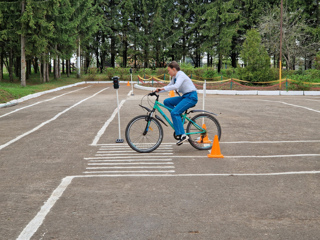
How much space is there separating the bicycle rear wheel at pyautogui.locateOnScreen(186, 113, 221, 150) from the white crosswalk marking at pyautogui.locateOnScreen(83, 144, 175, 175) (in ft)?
1.97

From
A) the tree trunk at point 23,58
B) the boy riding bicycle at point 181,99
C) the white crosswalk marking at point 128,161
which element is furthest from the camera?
the tree trunk at point 23,58

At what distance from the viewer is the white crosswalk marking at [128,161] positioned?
691cm

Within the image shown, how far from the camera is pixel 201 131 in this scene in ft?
28.8

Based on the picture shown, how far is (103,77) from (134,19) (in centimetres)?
1695

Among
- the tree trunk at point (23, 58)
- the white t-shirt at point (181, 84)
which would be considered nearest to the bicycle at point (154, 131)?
the white t-shirt at point (181, 84)

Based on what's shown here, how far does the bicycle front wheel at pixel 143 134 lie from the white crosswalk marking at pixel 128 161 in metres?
0.18

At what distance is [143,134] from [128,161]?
987 mm

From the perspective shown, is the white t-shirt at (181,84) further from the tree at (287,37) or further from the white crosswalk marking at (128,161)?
the tree at (287,37)

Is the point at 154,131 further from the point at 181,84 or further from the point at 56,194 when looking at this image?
the point at 56,194

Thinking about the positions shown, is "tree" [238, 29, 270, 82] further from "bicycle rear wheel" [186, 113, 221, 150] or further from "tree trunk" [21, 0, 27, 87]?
"bicycle rear wheel" [186, 113, 221, 150]

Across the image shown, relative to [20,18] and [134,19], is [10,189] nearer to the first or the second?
[20,18]

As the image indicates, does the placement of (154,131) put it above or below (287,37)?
below

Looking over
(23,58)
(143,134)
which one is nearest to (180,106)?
(143,134)

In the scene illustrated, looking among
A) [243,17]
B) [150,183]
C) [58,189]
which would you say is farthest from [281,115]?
[243,17]
